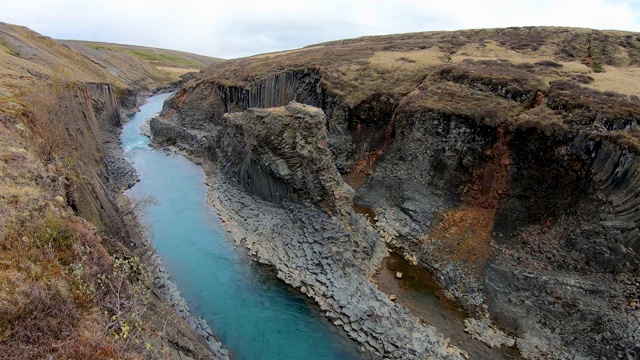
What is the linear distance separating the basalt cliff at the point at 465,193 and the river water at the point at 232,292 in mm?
1198

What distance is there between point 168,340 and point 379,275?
652 inches

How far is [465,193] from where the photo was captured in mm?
29328

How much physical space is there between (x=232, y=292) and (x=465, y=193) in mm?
19528

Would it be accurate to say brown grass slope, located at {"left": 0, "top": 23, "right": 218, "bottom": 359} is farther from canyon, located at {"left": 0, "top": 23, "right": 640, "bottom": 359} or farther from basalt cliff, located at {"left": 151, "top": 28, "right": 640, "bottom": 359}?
basalt cliff, located at {"left": 151, "top": 28, "right": 640, "bottom": 359}

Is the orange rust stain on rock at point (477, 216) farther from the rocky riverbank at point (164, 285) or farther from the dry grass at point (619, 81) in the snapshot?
the rocky riverbank at point (164, 285)

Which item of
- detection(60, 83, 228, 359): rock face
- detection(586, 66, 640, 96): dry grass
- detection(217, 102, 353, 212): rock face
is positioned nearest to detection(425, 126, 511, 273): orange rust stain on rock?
detection(217, 102, 353, 212): rock face

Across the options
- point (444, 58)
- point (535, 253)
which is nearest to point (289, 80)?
point (444, 58)

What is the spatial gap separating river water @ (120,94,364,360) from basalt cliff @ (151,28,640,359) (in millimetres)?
1198

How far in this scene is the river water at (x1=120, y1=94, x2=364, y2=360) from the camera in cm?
1870

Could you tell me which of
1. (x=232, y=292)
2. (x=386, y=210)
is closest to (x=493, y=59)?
(x=386, y=210)

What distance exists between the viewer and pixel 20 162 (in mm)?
12766

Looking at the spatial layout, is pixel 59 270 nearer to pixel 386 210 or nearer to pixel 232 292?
pixel 232 292

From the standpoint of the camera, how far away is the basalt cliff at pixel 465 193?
2006 cm

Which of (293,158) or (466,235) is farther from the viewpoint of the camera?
(293,158)
